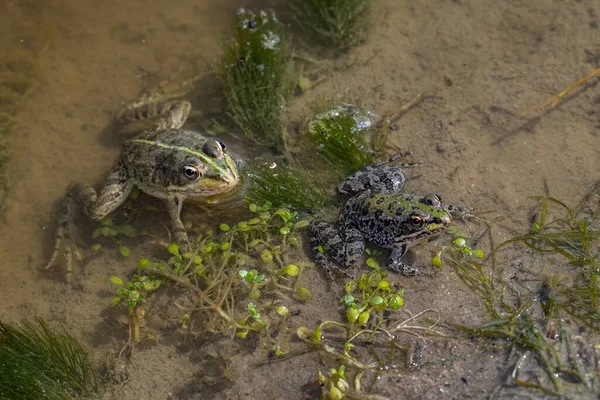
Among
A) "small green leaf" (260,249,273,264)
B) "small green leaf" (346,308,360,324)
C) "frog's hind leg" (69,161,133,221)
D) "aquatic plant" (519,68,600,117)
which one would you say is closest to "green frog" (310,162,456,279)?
"small green leaf" (260,249,273,264)

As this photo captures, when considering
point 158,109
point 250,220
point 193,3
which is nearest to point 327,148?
point 250,220

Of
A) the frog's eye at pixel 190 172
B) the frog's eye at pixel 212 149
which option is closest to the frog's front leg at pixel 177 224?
the frog's eye at pixel 190 172

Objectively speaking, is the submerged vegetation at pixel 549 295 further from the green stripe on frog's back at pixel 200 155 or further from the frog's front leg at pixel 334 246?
the green stripe on frog's back at pixel 200 155

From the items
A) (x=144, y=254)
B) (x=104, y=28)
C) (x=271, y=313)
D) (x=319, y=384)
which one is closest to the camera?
(x=319, y=384)

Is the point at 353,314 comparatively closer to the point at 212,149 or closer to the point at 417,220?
the point at 417,220

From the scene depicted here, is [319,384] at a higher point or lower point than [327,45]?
lower

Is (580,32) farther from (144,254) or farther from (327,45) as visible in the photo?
(144,254)
